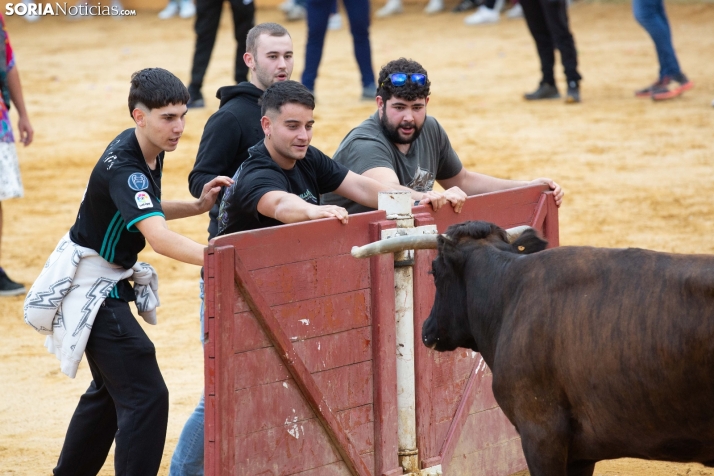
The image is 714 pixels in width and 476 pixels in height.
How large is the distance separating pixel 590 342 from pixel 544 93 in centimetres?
1055

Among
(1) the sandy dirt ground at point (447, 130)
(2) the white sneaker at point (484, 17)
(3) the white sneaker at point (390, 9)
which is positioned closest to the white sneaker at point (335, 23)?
(1) the sandy dirt ground at point (447, 130)

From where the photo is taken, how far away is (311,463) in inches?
169

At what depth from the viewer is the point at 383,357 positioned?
14.5ft

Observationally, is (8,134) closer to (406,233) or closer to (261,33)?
(261,33)

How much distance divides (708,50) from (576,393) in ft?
43.8

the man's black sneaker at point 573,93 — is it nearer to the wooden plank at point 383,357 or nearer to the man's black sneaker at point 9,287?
the man's black sneaker at point 9,287

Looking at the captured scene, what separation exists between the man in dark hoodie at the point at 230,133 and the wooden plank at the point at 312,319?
2.87 feet

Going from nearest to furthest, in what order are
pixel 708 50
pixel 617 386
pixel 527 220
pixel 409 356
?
pixel 617 386
pixel 409 356
pixel 527 220
pixel 708 50

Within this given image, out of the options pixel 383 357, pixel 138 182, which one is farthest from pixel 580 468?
pixel 138 182

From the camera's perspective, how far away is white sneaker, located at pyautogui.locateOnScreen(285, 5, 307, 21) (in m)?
21.0

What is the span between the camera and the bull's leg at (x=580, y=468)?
12.5ft

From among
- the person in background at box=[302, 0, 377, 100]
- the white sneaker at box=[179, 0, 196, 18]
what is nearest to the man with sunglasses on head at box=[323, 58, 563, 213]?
the person in background at box=[302, 0, 377, 100]

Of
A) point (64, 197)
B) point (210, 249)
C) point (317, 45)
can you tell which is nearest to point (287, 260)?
point (210, 249)

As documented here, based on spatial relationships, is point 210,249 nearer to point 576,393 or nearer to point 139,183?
point 139,183
